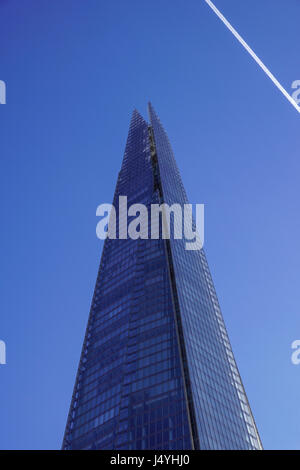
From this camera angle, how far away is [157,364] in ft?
316

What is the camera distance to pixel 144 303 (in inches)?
4437

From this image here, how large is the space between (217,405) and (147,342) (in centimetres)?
1732

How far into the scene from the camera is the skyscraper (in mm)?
86375

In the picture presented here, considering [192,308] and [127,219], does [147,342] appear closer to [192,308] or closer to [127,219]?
[192,308]

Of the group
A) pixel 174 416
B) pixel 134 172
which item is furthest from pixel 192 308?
pixel 134 172

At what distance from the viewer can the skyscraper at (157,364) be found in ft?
283

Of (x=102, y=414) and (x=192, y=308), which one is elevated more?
(x=192, y=308)

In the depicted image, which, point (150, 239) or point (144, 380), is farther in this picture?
point (150, 239)
